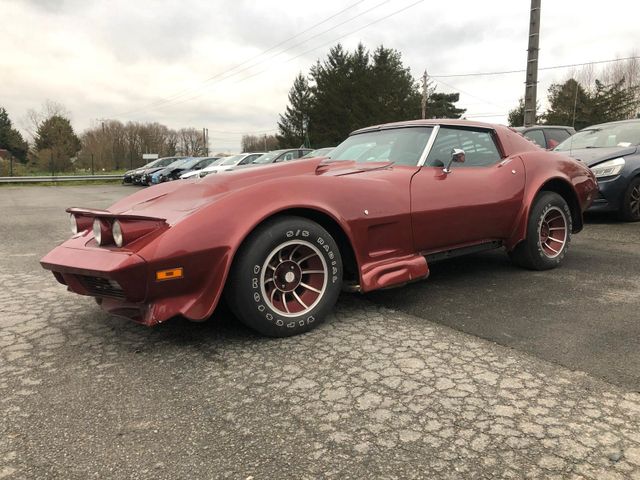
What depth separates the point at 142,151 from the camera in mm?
60188

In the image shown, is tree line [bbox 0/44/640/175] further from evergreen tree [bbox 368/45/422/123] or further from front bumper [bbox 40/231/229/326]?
front bumper [bbox 40/231/229/326]

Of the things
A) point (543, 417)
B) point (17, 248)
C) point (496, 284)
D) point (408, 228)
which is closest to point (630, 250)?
point (496, 284)

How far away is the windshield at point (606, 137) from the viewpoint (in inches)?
295

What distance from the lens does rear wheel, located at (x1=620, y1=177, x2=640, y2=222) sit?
22.7 ft

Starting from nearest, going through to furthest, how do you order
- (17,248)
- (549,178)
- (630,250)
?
Result: (549,178), (630,250), (17,248)

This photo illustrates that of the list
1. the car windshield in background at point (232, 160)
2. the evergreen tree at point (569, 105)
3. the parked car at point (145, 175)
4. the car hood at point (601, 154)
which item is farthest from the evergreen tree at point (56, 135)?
the car hood at point (601, 154)

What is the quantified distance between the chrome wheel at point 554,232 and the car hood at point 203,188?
6.06 feet

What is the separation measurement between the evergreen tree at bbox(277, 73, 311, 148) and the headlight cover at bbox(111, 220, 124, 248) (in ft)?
169

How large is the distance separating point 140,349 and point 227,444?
1202 millimetres

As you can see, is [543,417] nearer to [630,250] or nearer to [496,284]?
[496,284]

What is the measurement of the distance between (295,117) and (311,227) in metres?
55.4

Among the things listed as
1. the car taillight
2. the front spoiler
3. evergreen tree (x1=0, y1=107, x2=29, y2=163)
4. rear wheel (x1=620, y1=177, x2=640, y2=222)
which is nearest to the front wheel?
the front spoiler

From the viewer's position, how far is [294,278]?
3018 mm

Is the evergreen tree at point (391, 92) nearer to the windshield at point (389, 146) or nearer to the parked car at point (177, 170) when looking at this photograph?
the parked car at point (177, 170)
